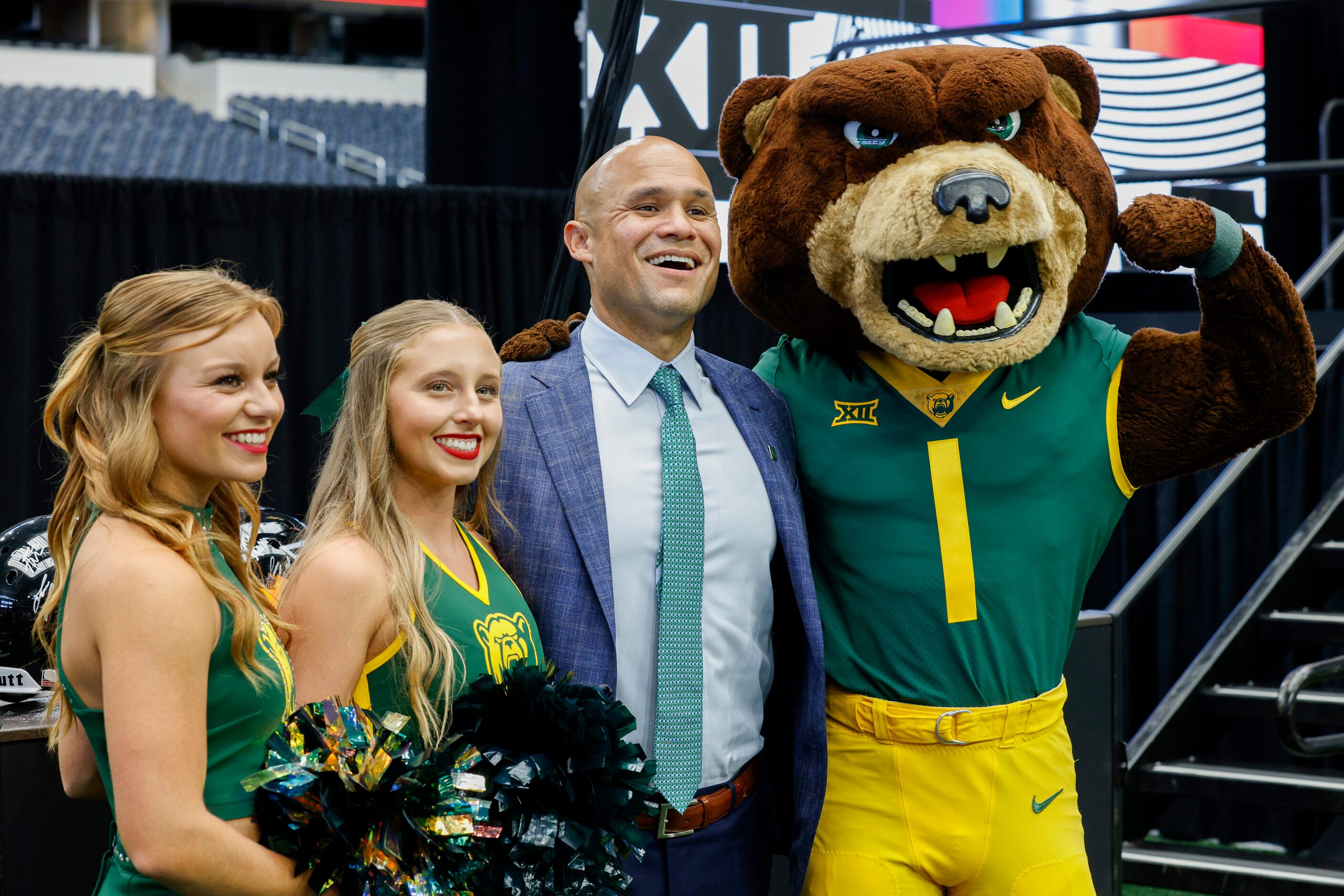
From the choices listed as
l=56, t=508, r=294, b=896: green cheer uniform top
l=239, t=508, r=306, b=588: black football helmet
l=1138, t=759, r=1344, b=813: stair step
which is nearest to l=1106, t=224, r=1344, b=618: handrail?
l=1138, t=759, r=1344, b=813: stair step

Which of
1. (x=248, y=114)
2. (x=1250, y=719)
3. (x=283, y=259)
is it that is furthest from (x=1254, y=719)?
(x=248, y=114)

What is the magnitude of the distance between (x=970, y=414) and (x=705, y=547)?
0.51 metres

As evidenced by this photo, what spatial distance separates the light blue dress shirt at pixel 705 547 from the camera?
2049 mm

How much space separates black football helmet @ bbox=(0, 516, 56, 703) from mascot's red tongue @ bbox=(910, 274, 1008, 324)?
61.7 inches

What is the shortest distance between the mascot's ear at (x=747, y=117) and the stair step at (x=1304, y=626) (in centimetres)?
267

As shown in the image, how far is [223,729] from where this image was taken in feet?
4.83

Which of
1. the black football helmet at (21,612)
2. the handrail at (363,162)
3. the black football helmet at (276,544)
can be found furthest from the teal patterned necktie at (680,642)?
the handrail at (363,162)

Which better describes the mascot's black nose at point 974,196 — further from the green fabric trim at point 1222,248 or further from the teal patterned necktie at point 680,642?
the teal patterned necktie at point 680,642

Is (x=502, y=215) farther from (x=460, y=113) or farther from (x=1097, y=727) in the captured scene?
(x=1097, y=727)

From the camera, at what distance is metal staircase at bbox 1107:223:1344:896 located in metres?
3.71

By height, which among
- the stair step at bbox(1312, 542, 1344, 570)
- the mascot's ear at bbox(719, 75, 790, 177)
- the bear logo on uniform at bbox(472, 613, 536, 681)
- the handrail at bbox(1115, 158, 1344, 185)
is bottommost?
the stair step at bbox(1312, 542, 1344, 570)

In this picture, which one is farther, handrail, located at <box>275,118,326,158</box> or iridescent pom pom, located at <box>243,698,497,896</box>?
handrail, located at <box>275,118,326,158</box>

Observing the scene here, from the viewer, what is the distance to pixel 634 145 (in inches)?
88.2

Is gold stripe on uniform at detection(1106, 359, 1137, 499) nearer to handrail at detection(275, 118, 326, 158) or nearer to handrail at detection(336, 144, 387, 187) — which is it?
handrail at detection(336, 144, 387, 187)
